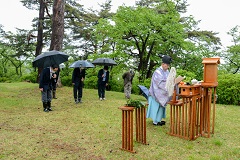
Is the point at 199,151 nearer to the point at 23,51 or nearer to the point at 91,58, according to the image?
the point at 91,58

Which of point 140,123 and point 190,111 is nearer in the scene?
point 140,123

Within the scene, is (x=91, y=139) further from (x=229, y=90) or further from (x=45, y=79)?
(x=229, y=90)

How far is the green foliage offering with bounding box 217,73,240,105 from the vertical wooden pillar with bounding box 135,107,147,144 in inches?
272

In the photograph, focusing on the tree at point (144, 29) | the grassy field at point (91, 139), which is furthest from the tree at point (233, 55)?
the grassy field at point (91, 139)

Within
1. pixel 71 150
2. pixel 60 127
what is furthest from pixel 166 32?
pixel 71 150

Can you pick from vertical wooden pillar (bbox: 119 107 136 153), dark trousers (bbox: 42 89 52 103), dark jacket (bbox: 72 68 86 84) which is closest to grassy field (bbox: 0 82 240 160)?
vertical wooden pillar (bbox: 119 107 136 153)

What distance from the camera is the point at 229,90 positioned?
33.5ft

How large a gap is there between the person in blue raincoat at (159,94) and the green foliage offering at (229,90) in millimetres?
5477

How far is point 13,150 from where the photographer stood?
167 inches

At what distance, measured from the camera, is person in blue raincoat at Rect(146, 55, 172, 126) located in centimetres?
572

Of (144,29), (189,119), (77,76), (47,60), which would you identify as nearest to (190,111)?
(189,119)

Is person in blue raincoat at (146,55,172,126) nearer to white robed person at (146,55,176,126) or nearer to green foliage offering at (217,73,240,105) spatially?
white robed person at (146,55,176,126)

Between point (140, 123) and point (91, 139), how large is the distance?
1082mm

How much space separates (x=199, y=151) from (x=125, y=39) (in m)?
9.85
